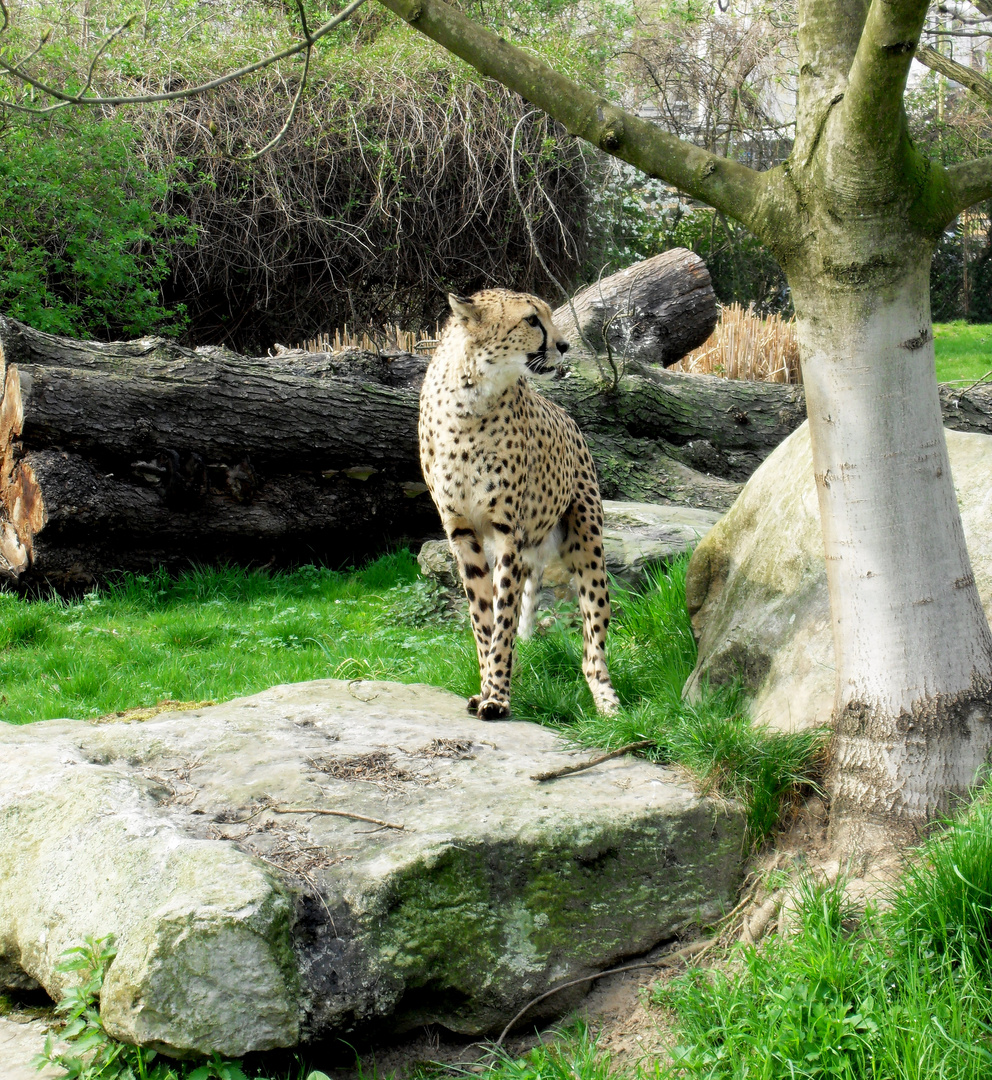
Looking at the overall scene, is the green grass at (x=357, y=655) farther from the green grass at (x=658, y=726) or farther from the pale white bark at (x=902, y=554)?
the pale white bark at (x=902, y=554)

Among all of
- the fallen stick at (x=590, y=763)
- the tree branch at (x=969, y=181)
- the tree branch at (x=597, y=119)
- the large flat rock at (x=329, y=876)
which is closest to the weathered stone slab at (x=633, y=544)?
the fallen stick at (x=590, y=763)

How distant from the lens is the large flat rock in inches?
94.3

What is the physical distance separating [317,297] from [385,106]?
7.56ft

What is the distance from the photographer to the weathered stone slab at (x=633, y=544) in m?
5.77

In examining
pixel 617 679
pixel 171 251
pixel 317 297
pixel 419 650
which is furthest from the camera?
pixel 317 297

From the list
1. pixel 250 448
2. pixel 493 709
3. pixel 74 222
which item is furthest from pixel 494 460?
pixel 74 222

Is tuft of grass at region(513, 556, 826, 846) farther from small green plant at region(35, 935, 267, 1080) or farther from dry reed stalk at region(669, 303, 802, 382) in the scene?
dry reed stalk at region(669, 303, 802, 382)

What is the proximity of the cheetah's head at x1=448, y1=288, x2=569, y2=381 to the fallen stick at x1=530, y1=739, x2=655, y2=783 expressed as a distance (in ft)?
5.71

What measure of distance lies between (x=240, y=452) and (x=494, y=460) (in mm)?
3182

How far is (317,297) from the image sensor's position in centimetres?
1225

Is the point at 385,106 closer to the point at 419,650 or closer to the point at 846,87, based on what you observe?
the point at 419,650

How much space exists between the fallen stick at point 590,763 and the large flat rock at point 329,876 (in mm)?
31

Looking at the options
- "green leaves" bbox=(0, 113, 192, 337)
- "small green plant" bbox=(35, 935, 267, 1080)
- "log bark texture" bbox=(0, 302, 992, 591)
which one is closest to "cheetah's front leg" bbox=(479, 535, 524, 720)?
"small green plant" bbox=(35, 935, 267, 1080)

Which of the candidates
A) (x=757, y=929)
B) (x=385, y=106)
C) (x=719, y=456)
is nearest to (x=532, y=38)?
(x=385, y=106)
